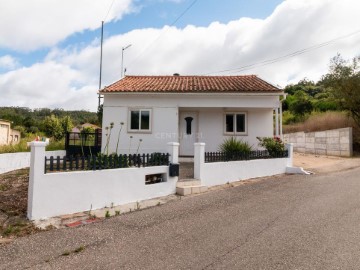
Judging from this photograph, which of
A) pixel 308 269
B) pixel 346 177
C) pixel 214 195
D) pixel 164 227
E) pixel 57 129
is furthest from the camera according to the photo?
pixel 57 129

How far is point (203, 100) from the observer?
516 inches

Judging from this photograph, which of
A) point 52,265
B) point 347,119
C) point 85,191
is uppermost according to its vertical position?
point 347,119

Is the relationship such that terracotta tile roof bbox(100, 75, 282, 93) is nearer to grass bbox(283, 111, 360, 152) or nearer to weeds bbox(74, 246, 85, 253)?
grass bbox(283, 111, 360, 152)

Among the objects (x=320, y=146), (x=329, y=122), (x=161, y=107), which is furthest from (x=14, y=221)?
(x=329, y=122)

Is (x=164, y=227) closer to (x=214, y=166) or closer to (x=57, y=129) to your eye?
(x=214, y=166)

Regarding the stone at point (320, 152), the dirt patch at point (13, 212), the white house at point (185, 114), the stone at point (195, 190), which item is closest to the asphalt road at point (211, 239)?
the dirt patch at point (13, 212)

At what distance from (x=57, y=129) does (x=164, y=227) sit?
41.6m

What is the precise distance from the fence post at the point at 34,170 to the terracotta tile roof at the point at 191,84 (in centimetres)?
788

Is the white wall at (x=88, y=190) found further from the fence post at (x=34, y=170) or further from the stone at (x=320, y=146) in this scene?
the stone at (x=320, y=146)

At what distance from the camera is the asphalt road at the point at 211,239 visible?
3.77 m

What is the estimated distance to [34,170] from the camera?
212 inches

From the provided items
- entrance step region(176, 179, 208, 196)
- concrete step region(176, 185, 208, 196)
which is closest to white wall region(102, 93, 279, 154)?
entrance step region(176, 179, 208, 196)

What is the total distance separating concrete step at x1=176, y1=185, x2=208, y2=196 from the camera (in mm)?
7938

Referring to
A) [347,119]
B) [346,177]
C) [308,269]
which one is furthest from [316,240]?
[347,119]
